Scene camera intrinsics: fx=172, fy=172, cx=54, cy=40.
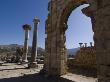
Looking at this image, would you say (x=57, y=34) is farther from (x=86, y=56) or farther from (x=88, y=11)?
(x=86, y=56)

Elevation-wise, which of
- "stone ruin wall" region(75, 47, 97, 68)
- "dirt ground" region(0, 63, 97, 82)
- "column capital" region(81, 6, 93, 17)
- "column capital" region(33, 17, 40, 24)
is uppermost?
"column capital" region(33, 17, 40, 24)

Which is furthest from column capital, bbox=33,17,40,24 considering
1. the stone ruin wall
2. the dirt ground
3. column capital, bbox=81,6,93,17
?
column capital, bbox=81,6,93,17

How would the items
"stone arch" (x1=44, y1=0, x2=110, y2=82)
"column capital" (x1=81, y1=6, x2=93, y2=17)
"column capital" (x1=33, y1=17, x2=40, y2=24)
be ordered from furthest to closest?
"column capital" (x1=33, y1=17, x2=40, y2=24) < "stone arch" (x1=44, y1=0, x2=110, y2=82) < "column capital" (x1=81, y1=6, x2=93, y2=17)

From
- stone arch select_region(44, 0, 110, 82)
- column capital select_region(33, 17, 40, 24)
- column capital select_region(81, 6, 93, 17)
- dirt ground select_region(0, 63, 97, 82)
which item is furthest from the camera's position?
column capital select_region(33, 17, 40, 24)

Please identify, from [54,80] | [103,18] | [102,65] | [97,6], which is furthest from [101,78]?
[54,80]

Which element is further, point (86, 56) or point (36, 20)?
point (86, 56)

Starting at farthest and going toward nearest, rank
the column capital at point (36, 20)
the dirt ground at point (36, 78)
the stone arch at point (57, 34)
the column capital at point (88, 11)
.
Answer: the column capital at point (36, 20) < the stone arch at point (57, 34) < the dirt ground at point (36, 78) < the column capital at point (88, 11)

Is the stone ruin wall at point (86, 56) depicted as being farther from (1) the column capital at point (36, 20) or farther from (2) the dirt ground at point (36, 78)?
(2) the dirt ground at point (36, 78)

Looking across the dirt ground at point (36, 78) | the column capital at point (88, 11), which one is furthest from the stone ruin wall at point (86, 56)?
the column capital at point (88, 11)

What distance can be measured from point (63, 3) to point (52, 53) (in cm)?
349

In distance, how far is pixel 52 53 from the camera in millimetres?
12031

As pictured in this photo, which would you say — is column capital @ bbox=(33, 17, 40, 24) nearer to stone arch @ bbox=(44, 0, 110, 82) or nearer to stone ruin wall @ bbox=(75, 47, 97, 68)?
stone ruin wall @ bbox=(75, 47, 97, 68)

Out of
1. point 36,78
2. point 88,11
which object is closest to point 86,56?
point 36,78

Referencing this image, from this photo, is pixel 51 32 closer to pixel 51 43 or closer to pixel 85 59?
pixel 51 43
